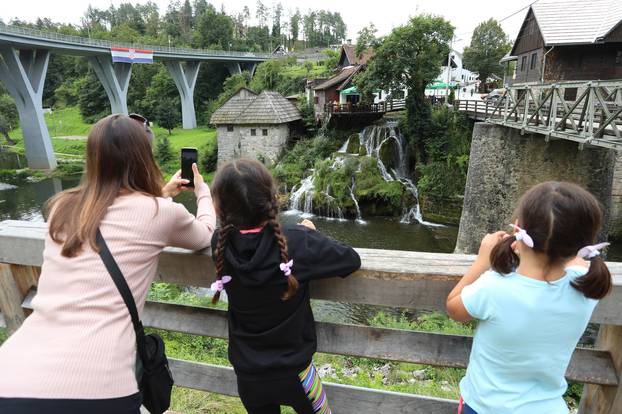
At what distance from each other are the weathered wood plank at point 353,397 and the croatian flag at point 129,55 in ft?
119

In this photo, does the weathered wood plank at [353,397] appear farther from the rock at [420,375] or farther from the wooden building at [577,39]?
the wooden building at [577,39]

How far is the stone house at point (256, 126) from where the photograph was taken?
2277cm

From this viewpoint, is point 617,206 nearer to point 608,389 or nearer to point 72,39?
point 608,389

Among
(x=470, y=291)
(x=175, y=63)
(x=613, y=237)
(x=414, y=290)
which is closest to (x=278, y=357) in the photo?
(x=414, y=290)

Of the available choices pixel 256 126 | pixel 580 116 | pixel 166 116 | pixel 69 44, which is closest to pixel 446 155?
pixel 580 116

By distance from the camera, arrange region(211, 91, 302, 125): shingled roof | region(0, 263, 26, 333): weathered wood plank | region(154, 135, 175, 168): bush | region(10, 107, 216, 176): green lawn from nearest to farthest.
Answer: region(0, 263, 26, 333): weathered wood plank
region(211, 91, 302, 125): shingled roof
region(154, 135, 175, 168): bush
region(10, 107, 216, 176): green lawn

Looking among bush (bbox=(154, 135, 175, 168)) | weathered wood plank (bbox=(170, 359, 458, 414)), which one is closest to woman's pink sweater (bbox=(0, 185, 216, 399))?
weathered wood plank (bbox=(170, 359, 458, 414))

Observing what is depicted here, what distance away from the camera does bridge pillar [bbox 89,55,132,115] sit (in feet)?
111

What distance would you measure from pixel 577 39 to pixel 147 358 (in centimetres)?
2114

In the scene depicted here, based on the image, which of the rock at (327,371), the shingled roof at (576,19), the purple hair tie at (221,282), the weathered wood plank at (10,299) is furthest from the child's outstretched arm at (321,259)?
the shingled roof at (576,19)

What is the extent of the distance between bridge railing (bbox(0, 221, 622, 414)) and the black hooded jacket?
138 millimetres

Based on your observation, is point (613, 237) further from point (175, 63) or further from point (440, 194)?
point (175, 63)

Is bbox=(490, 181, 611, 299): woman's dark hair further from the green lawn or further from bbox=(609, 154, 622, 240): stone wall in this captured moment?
the green lawn

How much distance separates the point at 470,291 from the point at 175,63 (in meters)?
44.0
